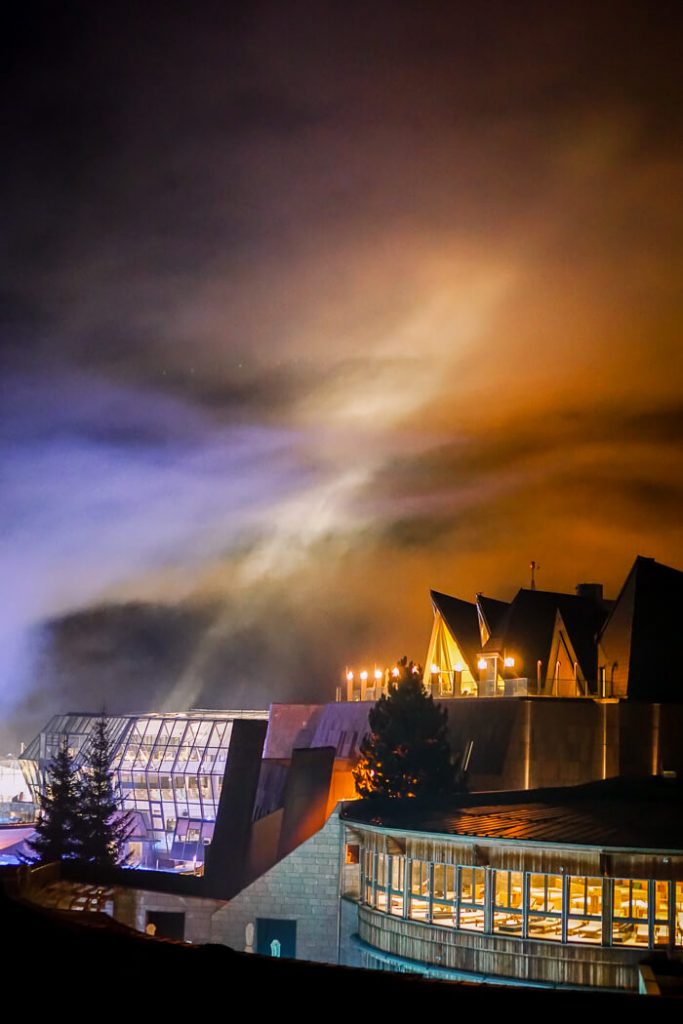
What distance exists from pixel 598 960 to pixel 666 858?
2934mm

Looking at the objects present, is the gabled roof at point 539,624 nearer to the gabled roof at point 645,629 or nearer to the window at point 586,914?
the gabled roof at point 645,629

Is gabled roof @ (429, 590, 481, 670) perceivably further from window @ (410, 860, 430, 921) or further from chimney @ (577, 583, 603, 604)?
window @ (410, 860, 430, 921)

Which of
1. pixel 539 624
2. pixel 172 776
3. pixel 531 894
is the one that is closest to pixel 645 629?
pixel 539 624

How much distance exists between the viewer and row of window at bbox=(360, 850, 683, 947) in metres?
27.7

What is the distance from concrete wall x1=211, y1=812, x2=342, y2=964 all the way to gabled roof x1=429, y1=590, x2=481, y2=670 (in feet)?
112

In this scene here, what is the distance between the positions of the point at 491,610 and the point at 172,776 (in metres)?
23.1

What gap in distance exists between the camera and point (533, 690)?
51.6m

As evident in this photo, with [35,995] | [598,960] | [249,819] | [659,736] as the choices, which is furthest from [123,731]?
[35,995]

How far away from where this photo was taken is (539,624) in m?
66.3

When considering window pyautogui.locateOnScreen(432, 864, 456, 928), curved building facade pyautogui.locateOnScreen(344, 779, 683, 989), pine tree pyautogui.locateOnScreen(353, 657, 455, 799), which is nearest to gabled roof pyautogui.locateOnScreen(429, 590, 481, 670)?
pine tree pyautogui.locateOnScreen(353, 657, 455, 799)

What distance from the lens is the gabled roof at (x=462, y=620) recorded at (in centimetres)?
7162

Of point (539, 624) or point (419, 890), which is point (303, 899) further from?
point (539, 624)

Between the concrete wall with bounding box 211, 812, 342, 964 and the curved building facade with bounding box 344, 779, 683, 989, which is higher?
the curved building facade with bounding box 344, 779, 683, 989

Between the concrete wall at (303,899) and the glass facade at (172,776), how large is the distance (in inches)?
1244
